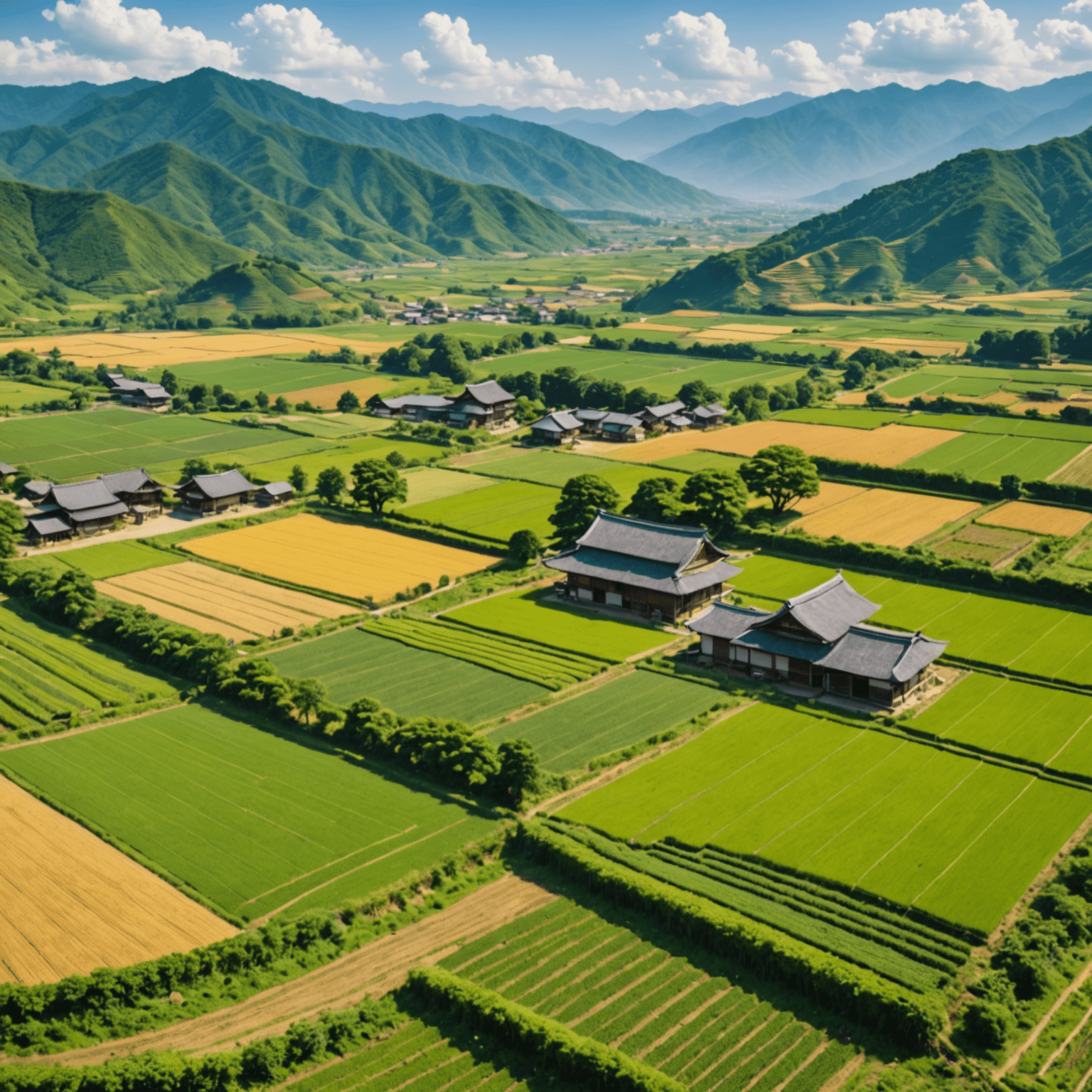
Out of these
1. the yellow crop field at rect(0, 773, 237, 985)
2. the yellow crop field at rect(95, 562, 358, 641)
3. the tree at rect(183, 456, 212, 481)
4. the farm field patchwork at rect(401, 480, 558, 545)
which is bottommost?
the yellow crop field at rect(0, 773, 237, 985)

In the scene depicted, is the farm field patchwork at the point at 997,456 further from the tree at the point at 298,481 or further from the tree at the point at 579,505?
the tree at the point at 298,481

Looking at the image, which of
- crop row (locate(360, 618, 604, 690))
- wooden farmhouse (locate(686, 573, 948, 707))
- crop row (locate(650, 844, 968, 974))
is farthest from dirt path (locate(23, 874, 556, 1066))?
wooden farmhouse (locate(686, 573, 948, 707))

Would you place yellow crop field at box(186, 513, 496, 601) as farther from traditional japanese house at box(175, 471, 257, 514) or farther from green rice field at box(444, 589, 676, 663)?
traditional japanese house at box(175, 471, 257, 514)

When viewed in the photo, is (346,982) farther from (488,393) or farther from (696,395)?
(696,395)

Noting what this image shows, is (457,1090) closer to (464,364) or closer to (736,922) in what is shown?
(736,922)

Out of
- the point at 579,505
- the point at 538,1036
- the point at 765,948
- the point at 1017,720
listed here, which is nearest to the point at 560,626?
the point at 579,505

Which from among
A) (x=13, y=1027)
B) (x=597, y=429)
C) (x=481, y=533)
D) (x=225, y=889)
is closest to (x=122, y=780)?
(x=225, y=889)
